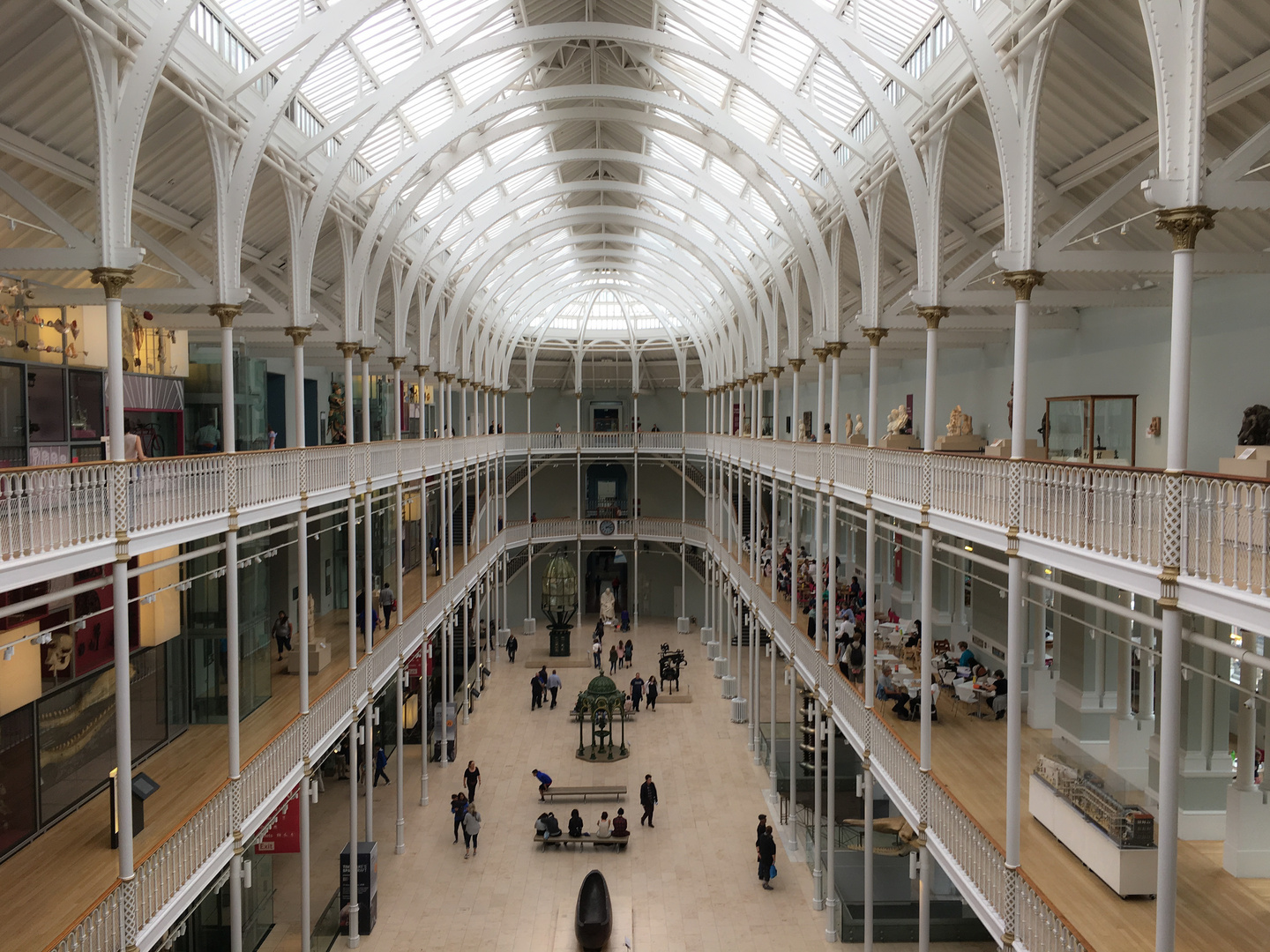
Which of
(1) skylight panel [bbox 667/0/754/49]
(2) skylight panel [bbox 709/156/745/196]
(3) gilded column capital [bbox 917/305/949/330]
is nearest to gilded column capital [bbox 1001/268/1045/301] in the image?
(3) gilded column capital [bbox 917/305/949/330]

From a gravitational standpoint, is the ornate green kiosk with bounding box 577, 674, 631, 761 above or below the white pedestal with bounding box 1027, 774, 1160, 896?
below

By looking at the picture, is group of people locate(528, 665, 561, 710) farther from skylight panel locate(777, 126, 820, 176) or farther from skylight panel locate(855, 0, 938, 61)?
skylight panel locate(855, 0, 938, 61)

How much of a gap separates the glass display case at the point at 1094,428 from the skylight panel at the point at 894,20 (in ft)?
21.9

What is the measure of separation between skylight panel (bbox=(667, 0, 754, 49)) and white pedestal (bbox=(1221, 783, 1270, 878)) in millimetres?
13918

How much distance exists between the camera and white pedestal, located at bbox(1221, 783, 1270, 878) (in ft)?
33.6

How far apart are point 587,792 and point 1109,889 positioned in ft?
47.6

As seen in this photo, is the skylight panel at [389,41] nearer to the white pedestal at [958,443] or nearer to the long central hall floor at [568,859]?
the white pedestal at [958,443]

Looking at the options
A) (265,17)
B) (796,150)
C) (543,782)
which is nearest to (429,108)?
(265,17)

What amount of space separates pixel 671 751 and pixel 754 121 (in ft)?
56.0

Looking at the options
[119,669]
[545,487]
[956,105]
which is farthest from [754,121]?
[545,487]

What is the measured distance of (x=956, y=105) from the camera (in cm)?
1124

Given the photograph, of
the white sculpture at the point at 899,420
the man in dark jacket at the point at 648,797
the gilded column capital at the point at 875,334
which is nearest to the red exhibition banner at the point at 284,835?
the man in dark jacket at the point at 648,797

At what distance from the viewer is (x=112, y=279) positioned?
9383 mm

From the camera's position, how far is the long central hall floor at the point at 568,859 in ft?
54.9
